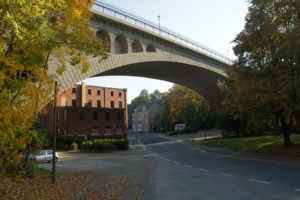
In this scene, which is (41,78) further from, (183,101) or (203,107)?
(183,101)

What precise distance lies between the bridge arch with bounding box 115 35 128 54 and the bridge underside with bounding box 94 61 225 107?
279 inches

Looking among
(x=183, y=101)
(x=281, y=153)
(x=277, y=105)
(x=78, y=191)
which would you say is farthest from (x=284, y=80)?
(x=183, y=101)

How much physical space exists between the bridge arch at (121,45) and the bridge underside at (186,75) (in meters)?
7.08

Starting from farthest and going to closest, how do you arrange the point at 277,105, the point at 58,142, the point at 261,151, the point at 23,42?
the point at 58,142 < the point at 261,151 < the point at 277,105 < the point at 23,42

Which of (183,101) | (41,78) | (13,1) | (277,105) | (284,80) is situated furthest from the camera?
(183,101)

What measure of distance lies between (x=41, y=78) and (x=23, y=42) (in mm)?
1382

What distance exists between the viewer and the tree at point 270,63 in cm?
1622

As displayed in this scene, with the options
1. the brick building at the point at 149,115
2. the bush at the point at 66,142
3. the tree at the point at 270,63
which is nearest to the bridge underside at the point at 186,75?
the bush at the point at 66,142

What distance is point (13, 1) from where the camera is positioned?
5.52 m

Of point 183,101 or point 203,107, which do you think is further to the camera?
point 183,101

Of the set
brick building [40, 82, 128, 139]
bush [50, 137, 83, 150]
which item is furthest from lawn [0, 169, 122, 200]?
brick building [40, 82, 128, 139]

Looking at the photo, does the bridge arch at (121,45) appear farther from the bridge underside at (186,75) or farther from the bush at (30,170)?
the bush at (30,170)

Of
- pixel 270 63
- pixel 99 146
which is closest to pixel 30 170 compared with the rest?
pixel 270 63

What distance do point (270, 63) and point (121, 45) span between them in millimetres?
15137
